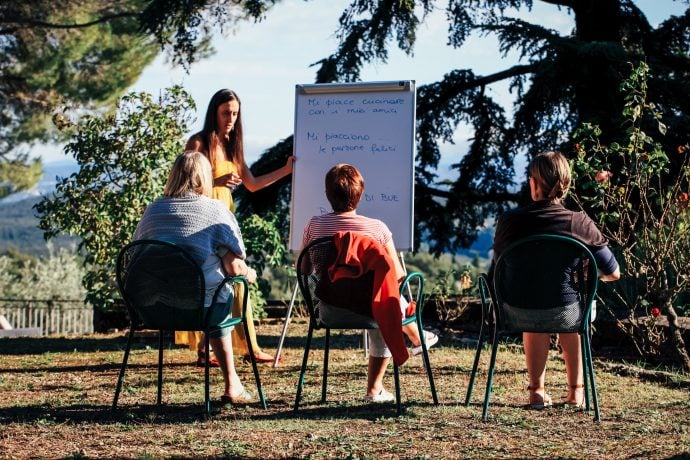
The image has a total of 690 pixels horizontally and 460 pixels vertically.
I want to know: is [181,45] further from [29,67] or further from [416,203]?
[29,67]

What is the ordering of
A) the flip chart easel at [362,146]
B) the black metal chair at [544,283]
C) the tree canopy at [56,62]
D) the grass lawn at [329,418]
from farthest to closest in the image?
the tree canopy at [56,62] → the flip chart easel at [362,146] → the black metal chair at [544,283] → the grass lawn at [329,418]

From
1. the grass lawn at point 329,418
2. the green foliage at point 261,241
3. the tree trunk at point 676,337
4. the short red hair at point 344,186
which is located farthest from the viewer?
the green foliage at point 261,241

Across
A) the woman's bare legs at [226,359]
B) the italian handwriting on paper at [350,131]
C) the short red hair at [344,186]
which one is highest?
the italian handwriting on paper at [350,131]

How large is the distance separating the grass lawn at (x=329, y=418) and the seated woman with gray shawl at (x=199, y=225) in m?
0.64

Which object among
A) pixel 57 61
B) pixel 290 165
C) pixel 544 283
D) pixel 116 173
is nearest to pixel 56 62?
pixel 57 61

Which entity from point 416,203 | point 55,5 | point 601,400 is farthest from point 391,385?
point 55,5

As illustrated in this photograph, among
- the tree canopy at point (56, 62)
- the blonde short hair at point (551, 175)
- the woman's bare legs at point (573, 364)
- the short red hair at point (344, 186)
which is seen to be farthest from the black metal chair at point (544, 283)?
the tree canopy at point (56, 62)

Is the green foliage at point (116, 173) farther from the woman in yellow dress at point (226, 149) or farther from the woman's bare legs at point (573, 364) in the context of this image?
the woman's bare legs at point (573, 364)

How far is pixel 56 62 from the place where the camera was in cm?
1900

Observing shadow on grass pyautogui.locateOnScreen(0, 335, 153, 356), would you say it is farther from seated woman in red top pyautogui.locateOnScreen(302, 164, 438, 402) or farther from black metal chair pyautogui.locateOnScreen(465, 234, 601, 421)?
black metal chair pyautogui.locateOnScreen(465, 234, 601, 421)

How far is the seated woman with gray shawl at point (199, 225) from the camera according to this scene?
4664 mm

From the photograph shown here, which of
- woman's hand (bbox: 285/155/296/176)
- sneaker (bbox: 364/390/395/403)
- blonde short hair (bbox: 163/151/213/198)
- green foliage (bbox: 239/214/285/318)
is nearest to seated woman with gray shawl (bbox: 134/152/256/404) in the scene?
blonde short hair (bbox: 163/151/213/198)

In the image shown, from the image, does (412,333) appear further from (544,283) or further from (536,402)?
(544,283)

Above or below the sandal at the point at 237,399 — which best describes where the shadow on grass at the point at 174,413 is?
below
